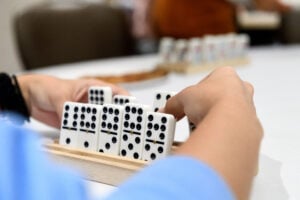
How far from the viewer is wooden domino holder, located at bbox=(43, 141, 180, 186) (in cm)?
58

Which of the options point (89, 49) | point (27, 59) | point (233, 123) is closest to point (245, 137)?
point (233, 123)

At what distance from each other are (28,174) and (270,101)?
82 centimetres

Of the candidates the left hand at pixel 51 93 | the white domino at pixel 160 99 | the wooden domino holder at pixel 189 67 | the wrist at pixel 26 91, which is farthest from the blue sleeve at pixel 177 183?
the wooden domino holder at pixel 189 67

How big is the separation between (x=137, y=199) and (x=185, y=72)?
113cm

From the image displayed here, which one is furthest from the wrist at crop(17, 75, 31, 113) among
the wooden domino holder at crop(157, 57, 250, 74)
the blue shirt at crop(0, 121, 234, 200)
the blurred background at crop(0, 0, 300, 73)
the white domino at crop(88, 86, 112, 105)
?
the blurred background at crop(0, 0, 300, 73)

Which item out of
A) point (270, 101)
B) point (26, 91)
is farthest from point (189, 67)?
point (26, 91)

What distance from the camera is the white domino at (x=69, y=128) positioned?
0.67m

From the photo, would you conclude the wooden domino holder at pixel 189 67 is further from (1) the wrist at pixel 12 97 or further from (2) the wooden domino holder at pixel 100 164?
(2) the wooden domino holder at pixel 100 164

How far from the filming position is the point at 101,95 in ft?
2.50

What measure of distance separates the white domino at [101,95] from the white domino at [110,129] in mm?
109

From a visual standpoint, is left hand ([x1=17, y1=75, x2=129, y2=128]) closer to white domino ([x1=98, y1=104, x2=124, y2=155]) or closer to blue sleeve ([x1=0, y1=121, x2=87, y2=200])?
white domino ([x1=98, y1=104, x2=124, y2=155])

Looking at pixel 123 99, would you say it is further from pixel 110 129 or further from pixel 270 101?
pixel 270 101

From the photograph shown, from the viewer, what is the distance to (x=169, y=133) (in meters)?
0.59

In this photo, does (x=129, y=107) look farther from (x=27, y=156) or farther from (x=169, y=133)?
→ (x=27, y=156)
